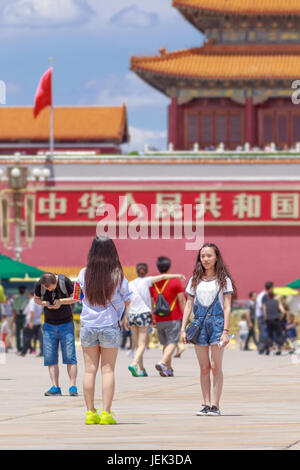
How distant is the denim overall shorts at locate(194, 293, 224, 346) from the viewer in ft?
38.5

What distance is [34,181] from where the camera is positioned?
42062 millimetres

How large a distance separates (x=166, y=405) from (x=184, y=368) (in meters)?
8.05

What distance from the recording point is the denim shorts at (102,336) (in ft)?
36.0

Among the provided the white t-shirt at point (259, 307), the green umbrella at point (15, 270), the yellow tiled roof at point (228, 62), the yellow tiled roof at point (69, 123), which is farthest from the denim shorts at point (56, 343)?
the yellow tiled roof at point (69, 123)

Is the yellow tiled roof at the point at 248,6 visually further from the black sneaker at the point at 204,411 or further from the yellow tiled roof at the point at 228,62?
the black sneaker at the point at 204,411

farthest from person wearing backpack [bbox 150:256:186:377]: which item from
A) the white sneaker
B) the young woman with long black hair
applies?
the young woman with long black hair

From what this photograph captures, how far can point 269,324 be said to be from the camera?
26.4 metres

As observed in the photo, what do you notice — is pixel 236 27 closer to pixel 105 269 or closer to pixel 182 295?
pixel 182 295

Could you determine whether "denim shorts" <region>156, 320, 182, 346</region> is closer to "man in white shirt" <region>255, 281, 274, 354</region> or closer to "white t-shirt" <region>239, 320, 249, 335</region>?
"man in white shirt" <region>255, 281, 274, 354</region>

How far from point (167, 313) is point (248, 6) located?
29388 millimetres

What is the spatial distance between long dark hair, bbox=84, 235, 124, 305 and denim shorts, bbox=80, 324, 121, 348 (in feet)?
0.75

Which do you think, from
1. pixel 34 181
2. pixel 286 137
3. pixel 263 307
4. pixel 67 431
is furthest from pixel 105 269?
pixel 286 137

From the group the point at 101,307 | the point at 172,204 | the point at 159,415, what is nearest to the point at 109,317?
the point at 101,307

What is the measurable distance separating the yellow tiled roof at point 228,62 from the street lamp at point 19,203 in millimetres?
6019
